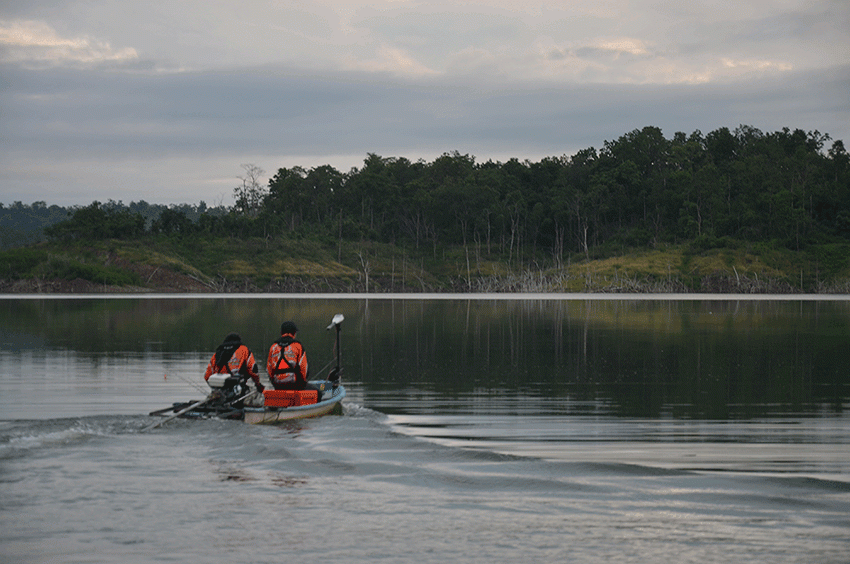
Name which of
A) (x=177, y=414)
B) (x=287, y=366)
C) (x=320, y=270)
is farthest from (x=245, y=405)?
(x=320, y=270)

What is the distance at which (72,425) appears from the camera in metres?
15.4

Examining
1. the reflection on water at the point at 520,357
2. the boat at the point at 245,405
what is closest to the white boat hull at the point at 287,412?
the boat at the point at 245,405

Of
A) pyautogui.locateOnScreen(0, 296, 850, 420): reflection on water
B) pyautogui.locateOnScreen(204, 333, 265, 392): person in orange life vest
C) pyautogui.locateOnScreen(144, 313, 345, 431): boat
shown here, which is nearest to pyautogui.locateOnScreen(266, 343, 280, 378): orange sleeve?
pyautogui.locateOnScreen(204, 333, 265, 392): person in orange life vest

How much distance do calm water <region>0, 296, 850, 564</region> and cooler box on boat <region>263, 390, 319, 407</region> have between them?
0.53m

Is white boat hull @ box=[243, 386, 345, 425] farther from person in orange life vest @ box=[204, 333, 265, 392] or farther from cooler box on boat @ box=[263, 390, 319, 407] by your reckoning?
person in orange life vest @ box=[204, 333, 265, 392]

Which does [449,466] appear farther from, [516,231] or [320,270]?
[516,231]

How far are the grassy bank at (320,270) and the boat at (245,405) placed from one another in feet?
250

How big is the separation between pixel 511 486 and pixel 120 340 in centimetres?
2689

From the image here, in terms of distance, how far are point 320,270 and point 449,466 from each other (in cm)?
8851

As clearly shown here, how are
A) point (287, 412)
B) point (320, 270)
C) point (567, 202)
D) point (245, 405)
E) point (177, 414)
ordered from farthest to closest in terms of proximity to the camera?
point (567, 202)
point (320, 270)
point (245, 405)
point (287, 412)
point (177, 414)

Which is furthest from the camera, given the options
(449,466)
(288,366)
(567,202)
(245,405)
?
(567,202)

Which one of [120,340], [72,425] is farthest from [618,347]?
[72,425]

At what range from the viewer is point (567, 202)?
115250mm

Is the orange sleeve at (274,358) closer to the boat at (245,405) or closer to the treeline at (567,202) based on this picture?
the boat at (245,405)
